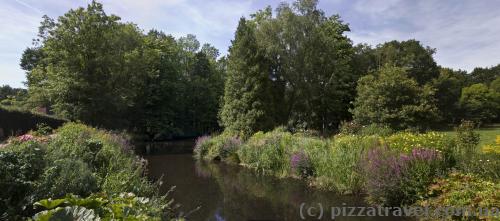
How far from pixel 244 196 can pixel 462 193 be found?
5777 mm

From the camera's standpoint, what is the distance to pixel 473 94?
3900 cm

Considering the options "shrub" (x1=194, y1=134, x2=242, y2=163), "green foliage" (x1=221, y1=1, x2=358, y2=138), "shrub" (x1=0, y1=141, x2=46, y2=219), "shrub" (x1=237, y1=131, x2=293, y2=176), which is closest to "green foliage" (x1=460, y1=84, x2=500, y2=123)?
"green foliage" (x1=221, y1=1, x2=358, y2=138)

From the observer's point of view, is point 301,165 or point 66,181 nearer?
Result: point 66,181

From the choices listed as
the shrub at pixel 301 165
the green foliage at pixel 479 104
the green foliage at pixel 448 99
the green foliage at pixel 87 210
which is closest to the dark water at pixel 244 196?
the shrub at pixel 301 165

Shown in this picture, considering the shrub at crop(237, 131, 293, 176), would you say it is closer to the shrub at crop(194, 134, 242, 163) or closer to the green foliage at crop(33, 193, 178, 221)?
the shrub at crop(194, 134, 242, 163)

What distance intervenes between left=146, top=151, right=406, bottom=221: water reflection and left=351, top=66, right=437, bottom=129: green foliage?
278 inches

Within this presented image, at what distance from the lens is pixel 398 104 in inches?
726

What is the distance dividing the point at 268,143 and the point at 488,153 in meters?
8.77

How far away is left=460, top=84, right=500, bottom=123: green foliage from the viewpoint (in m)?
37.9

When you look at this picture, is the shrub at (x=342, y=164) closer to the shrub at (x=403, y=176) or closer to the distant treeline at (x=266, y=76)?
the shrub at (x=403, y=176)

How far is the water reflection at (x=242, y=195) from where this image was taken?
29.0 feet

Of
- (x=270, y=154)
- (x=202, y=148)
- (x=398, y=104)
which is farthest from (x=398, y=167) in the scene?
(x=202, y=148)

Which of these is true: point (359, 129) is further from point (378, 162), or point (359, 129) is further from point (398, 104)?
point (378, 162)

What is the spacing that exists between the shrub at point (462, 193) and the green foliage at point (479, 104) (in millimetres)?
34367
